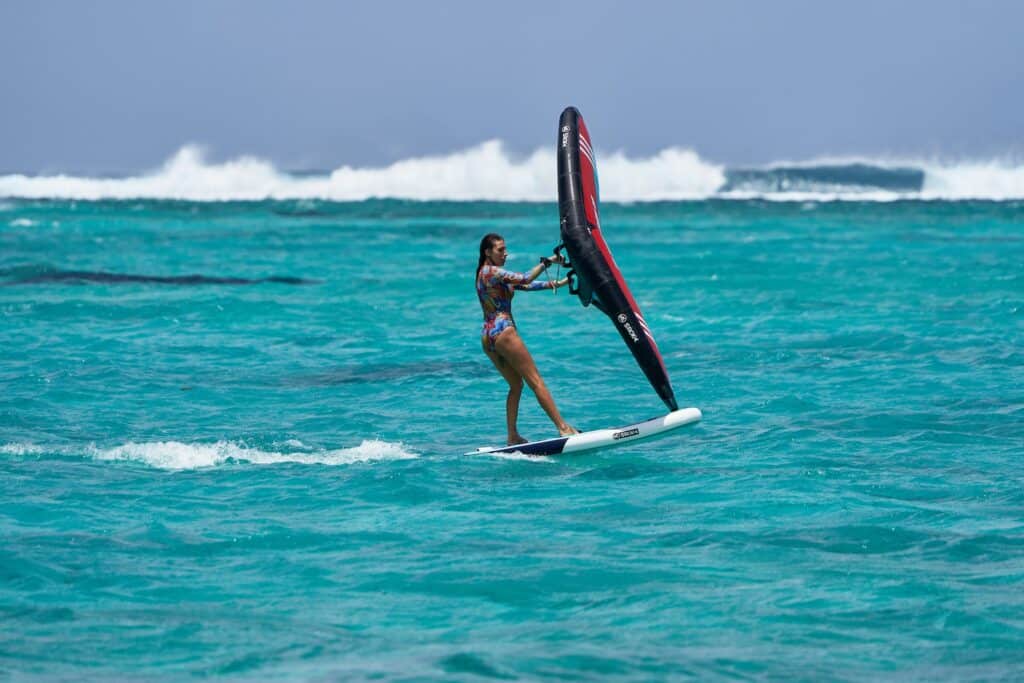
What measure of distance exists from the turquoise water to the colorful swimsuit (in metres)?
1.10

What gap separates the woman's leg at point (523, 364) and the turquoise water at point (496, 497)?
15.8 inches

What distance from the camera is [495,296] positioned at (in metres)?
12.0

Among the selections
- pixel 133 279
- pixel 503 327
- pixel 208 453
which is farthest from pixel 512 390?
pixel 133 279

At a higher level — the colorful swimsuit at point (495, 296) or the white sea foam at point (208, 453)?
the colorful swimsuit at point (495, 296)

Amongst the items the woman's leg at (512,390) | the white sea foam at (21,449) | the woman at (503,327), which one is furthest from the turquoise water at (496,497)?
the woman at (503,327)

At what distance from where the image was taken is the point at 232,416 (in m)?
14.3

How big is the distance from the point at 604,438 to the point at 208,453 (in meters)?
3.34

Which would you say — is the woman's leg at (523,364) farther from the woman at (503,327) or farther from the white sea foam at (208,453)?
the white sea foam at (208,453)

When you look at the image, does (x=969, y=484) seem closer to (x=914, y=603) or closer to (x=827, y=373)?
(x=914, y=603)

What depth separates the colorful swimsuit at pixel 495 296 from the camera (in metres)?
11.8

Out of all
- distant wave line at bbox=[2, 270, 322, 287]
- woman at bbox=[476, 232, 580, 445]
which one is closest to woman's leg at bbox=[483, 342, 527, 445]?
woman at bbox=[476, 232, 580, 445]

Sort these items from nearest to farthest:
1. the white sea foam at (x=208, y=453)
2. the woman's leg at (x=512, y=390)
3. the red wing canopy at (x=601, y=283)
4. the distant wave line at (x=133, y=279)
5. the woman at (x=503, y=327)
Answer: the red wing canopy at (x=601, y=283) < the woman at (x=503, y=327) < the white sea foam at (x=208, y=453) < the woman's leg at (x=512, y=390) < the distant wave line at (x=133, y=279)

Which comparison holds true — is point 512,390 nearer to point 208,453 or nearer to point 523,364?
point 523,364

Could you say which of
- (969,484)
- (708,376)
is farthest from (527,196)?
(969,484)
